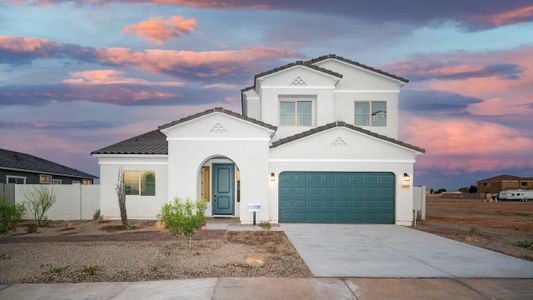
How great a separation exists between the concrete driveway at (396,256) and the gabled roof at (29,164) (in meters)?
18.6

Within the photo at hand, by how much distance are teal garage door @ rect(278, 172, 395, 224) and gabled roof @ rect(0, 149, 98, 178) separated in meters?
16.6

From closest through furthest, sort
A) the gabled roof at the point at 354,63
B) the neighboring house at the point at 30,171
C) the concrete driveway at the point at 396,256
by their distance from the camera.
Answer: the concrete driveway at the point at 396,256
the gabled roof at the point at 354,63
the neighboring house at the point at 30,171

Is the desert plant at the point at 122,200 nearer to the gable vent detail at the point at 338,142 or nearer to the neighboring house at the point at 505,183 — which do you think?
the gable vent detail at the point at 338,142

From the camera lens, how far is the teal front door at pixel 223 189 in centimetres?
2127

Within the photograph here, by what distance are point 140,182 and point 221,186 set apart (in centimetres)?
379

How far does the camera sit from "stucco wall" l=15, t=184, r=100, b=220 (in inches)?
842

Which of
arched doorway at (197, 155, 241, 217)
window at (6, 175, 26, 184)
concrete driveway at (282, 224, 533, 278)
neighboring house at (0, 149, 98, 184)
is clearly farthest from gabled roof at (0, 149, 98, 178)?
concrete driveway at (282, 224, 533, 278)

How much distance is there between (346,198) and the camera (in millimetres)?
19359

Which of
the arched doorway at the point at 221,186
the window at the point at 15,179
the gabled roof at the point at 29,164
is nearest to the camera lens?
the arched doorway at the point at 221,186

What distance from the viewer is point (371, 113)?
22453 millimetres

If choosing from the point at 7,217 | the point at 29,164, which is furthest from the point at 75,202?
the point at 29,164

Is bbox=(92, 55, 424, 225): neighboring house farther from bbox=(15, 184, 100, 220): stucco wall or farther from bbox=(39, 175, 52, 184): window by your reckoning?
bbox=(39, 175, 52, 184): window

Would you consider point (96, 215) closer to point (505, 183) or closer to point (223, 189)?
point (223, 189)

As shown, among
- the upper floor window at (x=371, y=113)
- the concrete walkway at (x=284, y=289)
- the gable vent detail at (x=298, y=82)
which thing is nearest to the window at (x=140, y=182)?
the gable vent detail at (x=298, y=82)
